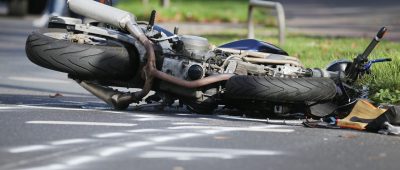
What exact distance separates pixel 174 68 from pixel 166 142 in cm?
169

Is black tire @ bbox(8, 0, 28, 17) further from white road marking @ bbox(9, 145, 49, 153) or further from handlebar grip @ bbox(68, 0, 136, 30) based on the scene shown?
white road marking @ bbox(9, 145, 49, 153)

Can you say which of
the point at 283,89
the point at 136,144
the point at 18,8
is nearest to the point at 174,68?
the point at 283,89

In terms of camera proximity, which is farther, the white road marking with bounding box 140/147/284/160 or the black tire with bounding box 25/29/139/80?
the black tire with bounding box 25/29/139/80

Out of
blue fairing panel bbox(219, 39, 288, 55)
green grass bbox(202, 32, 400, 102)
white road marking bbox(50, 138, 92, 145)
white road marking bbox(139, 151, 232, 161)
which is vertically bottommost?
white road marking bbox(139, 151, 232, 161)

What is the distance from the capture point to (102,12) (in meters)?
10.1

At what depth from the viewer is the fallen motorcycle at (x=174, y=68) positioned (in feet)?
31.2

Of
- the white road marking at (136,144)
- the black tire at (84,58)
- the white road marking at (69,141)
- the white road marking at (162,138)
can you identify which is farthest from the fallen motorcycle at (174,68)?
the white road marking at (69,141)

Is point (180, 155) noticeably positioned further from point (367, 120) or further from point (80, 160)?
point (367, 120)

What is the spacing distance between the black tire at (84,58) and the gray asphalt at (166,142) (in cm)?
36

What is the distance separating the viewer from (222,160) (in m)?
7.45

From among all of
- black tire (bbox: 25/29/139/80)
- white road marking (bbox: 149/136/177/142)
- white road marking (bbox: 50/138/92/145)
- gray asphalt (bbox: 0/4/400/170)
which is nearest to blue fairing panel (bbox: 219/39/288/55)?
gray asphalt (bbox: 0/4/400/170)

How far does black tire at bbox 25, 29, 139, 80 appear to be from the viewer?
990cm

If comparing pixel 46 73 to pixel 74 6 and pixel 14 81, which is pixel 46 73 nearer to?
pixel 14 81

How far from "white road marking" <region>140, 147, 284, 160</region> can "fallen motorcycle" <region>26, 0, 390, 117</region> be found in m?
1.58
